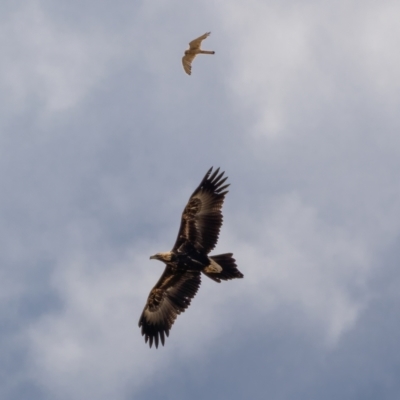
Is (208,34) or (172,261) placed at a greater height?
(208,34)

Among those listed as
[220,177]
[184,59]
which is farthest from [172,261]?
[184,59]

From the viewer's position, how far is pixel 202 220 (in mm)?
27000

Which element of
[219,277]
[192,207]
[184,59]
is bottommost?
[219,277]

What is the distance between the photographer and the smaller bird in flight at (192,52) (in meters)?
28.8

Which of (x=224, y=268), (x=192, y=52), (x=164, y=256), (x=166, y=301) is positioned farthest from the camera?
(x=192, y=52)

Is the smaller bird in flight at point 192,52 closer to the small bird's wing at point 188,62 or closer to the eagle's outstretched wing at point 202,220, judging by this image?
the small bird's wing at point 188,62

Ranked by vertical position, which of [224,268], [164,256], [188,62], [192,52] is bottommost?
[224,268]

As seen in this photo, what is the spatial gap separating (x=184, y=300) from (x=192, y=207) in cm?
318

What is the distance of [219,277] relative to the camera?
87.0 feet

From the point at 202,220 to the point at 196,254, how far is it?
1087 millimetres

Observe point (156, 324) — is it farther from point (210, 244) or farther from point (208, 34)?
point (208, 34)

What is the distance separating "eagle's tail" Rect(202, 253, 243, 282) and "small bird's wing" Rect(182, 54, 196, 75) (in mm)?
6623

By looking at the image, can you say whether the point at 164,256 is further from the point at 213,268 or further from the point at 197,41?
the point at 197,41

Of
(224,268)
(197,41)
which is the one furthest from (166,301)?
(197,41)
